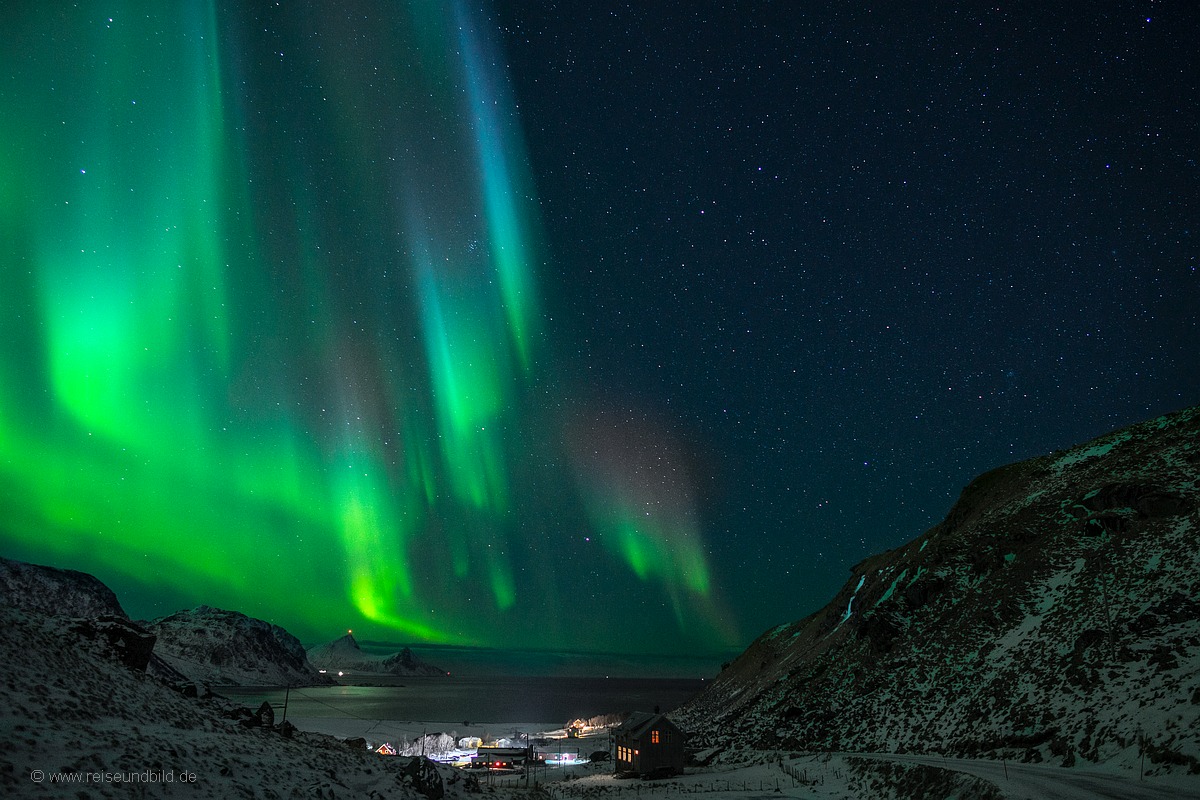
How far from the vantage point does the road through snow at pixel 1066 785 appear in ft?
62.2

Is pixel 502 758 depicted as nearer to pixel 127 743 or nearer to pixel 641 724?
pixel 641 724

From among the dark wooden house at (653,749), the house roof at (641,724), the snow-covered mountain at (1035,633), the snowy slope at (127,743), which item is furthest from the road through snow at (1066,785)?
the house roof at (641,724)

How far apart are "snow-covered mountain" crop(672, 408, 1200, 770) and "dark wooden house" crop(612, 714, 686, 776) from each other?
7.68m

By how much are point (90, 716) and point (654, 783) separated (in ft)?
125

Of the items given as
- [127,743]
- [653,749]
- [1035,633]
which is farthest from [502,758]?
[127,743]

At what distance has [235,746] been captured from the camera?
1958 centimetres

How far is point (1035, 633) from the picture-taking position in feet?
131

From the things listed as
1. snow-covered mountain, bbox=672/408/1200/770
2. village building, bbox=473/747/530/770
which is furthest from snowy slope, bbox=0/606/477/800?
village building, bbox=473/747/530/770

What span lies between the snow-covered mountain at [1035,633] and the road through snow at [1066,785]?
73.7 inches

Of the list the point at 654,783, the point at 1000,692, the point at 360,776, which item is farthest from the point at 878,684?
the point at 360,776

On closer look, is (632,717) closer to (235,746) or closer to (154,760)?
(235,746)

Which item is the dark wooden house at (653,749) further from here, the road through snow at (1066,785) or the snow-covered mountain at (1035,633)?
the road through snow at (1066,785)

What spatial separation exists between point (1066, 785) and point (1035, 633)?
22.1 metres

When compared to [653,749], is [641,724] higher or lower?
higher
